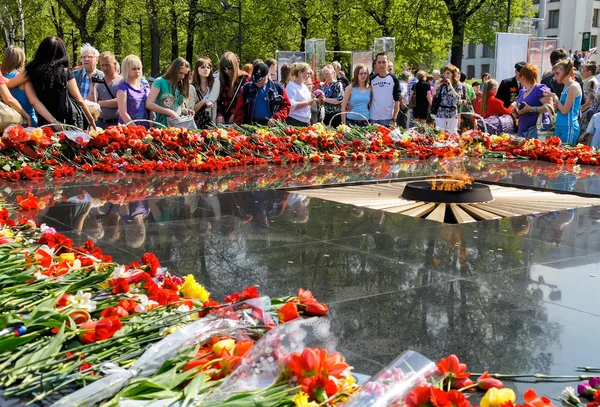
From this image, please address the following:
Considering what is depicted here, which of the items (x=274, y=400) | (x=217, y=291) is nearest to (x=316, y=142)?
(x=217, y=291)

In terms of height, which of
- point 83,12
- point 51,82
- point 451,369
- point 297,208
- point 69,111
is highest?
point 83,12

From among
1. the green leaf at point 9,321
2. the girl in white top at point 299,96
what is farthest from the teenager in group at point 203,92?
the green leaf at point 9,321

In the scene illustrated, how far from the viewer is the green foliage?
107ft

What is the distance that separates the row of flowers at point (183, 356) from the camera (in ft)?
7.97

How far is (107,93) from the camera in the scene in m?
10.5

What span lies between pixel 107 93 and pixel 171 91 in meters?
0.98

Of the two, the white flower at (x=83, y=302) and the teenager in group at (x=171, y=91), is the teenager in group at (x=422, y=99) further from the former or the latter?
the white flower at (x=83, y=302)

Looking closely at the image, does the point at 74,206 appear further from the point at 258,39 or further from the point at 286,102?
the point at 258,39

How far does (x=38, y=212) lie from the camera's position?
6.37 meters

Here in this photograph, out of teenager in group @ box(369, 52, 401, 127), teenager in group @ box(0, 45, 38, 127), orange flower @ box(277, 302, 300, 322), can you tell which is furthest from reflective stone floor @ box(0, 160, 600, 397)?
teenager in group @ box(369, 52, 401, 127)

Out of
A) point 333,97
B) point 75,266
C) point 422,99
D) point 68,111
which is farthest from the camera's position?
point 422,99

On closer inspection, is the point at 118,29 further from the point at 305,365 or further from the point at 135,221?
the point at 305,365

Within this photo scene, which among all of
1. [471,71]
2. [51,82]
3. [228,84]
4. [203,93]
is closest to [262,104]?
[228,84]

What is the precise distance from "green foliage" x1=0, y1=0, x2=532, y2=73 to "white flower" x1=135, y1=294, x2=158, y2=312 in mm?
28578
